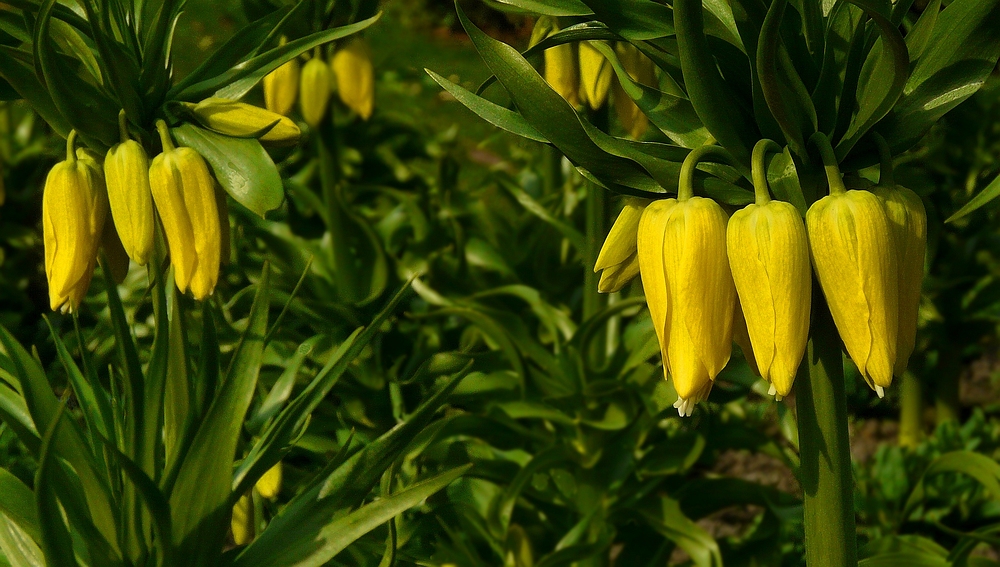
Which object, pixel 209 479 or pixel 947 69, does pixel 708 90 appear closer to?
pixel 947 69

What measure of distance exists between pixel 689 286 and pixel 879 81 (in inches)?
6.3

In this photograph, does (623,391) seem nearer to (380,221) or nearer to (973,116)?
(380,221)

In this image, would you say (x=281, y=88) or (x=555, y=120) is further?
(x=281, y=88)

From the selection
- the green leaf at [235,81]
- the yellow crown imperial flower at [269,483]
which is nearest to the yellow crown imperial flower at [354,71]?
the yellow crown imperial flower at [269,483]

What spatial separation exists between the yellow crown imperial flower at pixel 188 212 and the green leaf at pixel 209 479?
5 cm

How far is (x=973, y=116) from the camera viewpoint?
267 cm

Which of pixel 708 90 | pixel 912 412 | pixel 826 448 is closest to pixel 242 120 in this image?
pixel 708 90

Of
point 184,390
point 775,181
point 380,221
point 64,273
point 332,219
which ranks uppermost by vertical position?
point 775,181

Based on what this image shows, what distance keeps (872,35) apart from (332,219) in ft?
3.66

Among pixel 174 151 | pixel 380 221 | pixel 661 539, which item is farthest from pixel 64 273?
pixel 380 221

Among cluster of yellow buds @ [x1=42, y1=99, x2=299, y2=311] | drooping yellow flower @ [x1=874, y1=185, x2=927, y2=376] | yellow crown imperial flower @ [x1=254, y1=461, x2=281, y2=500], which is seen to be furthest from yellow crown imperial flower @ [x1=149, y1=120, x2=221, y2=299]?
drooping yellow flower @ [x1=874, y1=185, x2=927, y2=376]

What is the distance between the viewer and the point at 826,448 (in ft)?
2.30

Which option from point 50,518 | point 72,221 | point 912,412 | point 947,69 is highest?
point 947,69

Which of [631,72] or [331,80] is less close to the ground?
[631,72]
